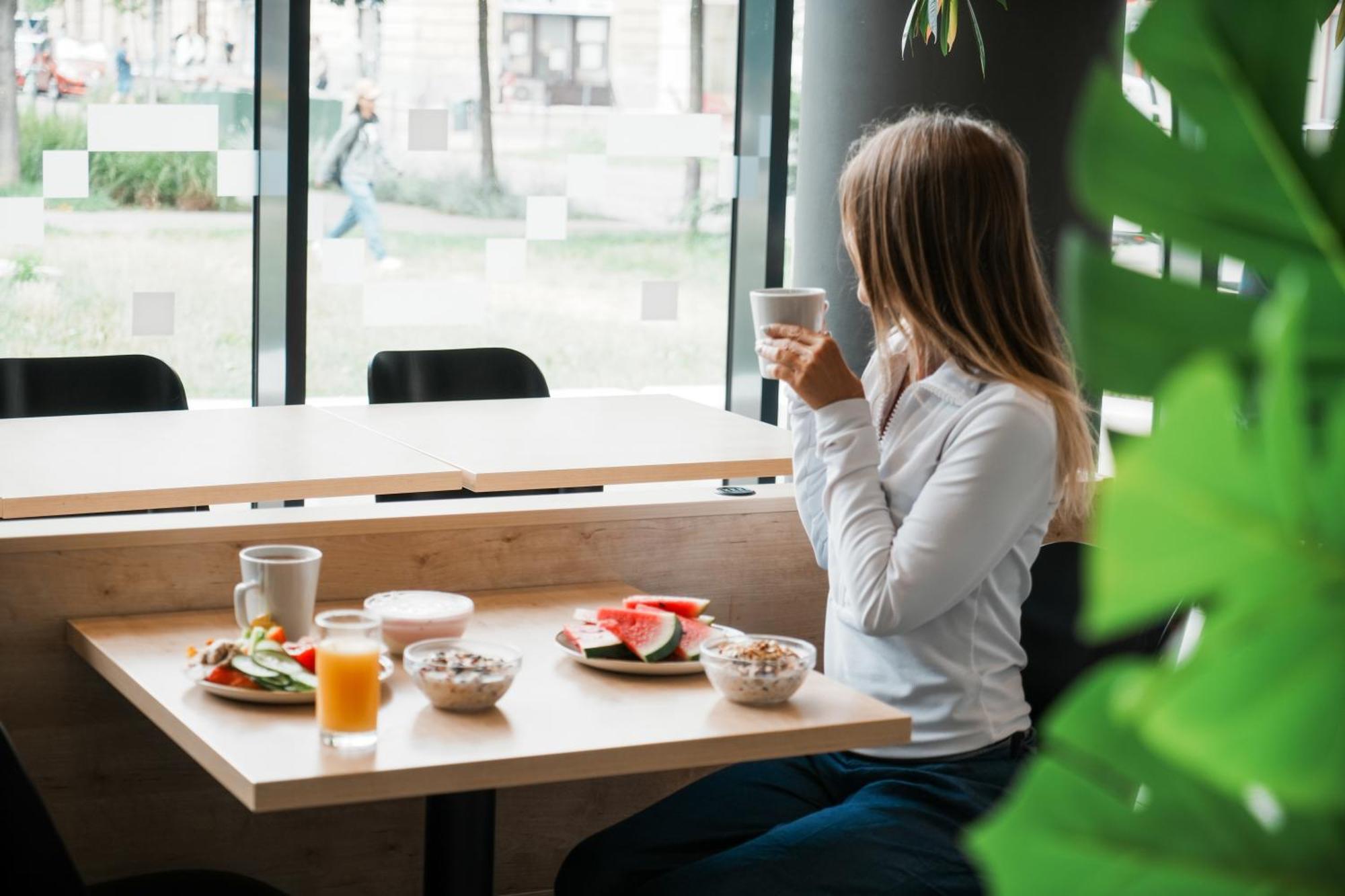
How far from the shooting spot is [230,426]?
3.09 meters

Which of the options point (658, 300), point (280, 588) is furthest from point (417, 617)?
point (658, 300)

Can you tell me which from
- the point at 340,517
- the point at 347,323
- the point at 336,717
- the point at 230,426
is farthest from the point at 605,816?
the point at 347,323

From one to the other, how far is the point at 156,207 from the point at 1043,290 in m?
3.11

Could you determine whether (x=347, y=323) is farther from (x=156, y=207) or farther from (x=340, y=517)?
(x=340, y=517)

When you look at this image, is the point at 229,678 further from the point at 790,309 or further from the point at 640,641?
the point at 790,309

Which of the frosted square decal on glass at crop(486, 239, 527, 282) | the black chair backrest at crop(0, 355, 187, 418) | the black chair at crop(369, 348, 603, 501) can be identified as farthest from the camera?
the frosted square decal on glass at crop(486, 239, 527, 282)

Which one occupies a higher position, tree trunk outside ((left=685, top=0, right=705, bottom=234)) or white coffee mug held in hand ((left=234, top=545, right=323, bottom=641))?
tree trunk outside ((left=685, top=0, right=705, bottom=234))

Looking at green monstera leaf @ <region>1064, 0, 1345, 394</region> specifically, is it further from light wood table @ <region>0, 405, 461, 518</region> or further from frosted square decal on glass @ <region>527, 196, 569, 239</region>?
frosted square decal on glass @ <region>527, 196, 569, 239</region>

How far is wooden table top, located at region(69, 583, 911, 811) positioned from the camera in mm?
1592

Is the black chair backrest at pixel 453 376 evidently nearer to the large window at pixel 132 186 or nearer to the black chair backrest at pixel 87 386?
the black chair backrest at pixel 87 386

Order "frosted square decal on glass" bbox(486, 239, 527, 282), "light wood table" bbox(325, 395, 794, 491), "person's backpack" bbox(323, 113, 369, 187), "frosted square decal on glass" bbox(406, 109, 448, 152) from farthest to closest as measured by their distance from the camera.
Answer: "frosted square decal on glass" bbox(486, 239, 527, 282) → "frosted square decal on glass" bbox(406, 109, 448, 152) → "person's backpack" bbox(323, 113, 369, 187) → "light wood table" bbox(325, 395, 794, 491)

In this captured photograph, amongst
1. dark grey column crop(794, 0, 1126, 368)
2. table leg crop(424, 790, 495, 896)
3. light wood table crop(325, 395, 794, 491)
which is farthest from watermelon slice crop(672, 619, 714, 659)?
dark grey column crop(794, 0, 1126, 368)

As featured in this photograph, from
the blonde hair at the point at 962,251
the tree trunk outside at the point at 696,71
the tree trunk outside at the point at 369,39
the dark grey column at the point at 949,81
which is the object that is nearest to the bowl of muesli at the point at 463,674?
the blonde hair at the point at 962,251

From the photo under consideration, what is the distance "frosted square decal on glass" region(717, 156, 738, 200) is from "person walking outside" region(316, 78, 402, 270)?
1.08 meters
